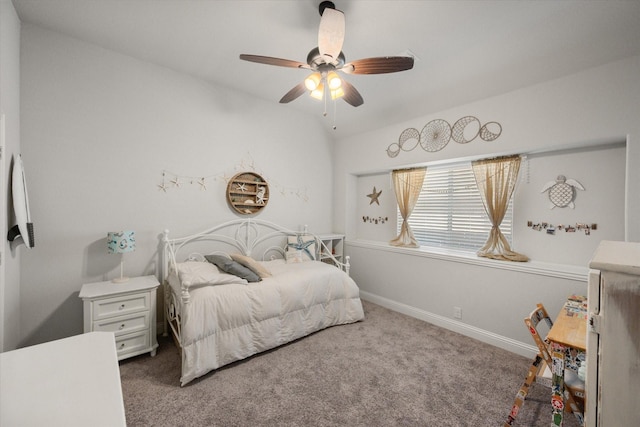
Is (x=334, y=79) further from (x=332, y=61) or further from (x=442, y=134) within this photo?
(x=442, y=134)

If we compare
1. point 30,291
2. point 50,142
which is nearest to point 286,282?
point 30,291

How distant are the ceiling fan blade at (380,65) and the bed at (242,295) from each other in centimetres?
198

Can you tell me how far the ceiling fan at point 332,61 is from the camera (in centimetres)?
165

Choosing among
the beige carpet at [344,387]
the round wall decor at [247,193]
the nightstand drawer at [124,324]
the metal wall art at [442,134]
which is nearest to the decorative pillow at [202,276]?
the nightstand drawer at [124,324]

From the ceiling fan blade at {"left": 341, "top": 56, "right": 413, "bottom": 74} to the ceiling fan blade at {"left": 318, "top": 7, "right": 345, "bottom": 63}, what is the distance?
162mm

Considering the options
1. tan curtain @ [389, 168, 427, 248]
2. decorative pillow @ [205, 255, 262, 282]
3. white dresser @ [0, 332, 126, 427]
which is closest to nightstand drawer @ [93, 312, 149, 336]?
decorative pillow @ [205, 255, 262, 282]

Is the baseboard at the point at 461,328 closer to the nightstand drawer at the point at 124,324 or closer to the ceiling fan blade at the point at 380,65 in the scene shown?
the ceiling fan blade at the point at 380,65

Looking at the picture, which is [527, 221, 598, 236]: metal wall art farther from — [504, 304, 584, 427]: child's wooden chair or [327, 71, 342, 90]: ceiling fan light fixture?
[327, 71, 342, 90]: ceiling fan light fixture

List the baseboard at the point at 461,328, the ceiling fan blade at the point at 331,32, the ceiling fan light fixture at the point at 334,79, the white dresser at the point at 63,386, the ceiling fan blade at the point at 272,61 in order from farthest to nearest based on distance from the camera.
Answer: the baseboard at the point at 461,328, the ceiling fan light fixture at the point at 334,79, the ceiling fan blade at the point at 272,61, the ceiling fan blade at the point at 331,32, the white dresser at the point at 63,386

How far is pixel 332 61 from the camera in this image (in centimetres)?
185

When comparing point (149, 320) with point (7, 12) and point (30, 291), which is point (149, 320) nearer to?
point (30, 291)

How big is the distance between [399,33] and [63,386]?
9.14 ft

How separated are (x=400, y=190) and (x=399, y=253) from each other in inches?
34.1

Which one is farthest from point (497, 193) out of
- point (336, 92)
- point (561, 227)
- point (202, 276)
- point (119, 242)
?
point (119, 242)
